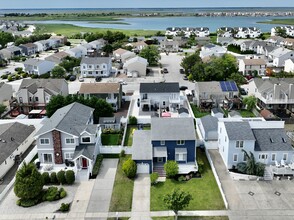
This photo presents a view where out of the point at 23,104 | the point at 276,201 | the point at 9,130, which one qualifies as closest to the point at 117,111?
the point at 23,104

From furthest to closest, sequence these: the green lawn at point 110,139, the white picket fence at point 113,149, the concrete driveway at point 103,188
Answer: the green lawn at point 110,139 < the white picket fence at point 113,149 < the concrete driveway at point 103,188

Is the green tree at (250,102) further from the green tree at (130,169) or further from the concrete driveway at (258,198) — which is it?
the green tree at (130,169)

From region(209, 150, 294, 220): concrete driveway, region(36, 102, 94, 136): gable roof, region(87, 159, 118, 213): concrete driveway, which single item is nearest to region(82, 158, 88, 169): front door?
region(87, 159, 118, 213): concrete driveway

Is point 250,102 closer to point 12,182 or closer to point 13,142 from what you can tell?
point 13,142

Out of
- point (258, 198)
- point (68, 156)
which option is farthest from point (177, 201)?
point (68, 156)

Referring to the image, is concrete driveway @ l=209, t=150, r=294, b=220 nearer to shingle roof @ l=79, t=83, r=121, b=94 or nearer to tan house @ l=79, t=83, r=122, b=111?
tan house @ l=79, t=83, r=122, b=111

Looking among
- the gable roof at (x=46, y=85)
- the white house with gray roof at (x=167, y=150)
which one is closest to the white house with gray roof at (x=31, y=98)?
the gable roof at (x=46, y=85)

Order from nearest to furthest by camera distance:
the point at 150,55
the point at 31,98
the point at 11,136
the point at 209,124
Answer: the point at 11,136
the point at 209,124
the point at 31,98
the point at 150,55
